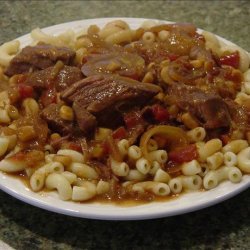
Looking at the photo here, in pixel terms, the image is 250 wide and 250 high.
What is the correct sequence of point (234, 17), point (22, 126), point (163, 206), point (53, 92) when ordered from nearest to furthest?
point (163, 206)
point (22, 126)
point (53, 92)
point (234, 17)

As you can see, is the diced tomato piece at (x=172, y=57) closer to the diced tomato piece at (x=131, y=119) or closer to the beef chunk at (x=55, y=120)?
the diced tomato piece at (x=131, y=119)

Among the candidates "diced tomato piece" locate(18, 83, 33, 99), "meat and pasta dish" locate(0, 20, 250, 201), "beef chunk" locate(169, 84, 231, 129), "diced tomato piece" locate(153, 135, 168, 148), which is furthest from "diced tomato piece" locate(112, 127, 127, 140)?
"diced tomato piece" locate(18, 83, 33, 99)

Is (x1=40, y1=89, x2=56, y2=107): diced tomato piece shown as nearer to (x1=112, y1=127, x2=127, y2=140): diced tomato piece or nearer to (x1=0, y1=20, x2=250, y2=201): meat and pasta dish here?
(x1=0, y1=20, x2=250, y2=201): meat and pasta dish

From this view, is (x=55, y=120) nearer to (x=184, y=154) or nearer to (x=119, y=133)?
(x=119, y=133)

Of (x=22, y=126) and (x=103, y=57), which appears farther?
(x=103, y=57)

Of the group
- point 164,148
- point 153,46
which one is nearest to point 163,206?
point 164,148

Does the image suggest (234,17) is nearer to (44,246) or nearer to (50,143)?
(50,143)


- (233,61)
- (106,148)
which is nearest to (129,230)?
(106,148)
